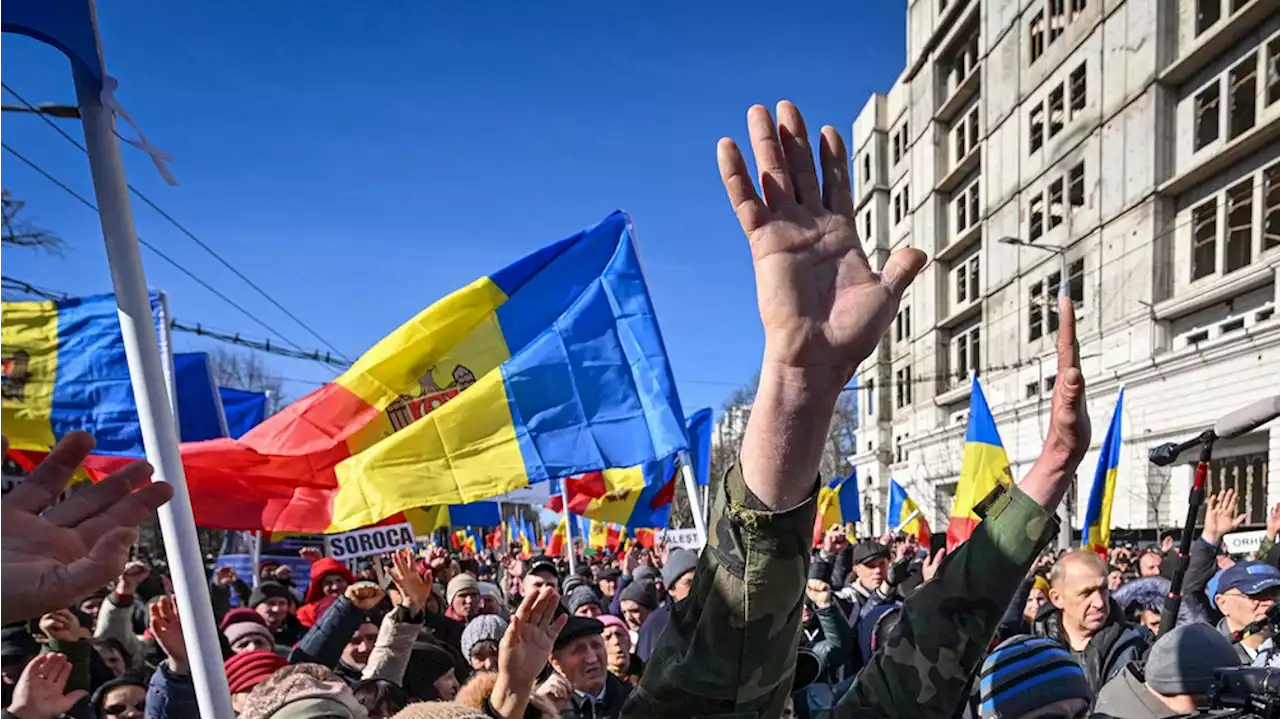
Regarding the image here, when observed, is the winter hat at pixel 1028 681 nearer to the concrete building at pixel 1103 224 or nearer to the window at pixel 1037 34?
the concrete building at pixel 1103 224

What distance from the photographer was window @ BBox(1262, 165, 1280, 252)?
74.9 feet

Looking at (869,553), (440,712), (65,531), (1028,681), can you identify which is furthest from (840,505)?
(65,531)

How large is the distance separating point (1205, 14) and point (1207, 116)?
2.70m

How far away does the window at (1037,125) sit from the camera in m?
33.4

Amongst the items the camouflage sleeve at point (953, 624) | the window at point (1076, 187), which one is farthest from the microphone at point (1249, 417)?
the window at point (1076, 187)

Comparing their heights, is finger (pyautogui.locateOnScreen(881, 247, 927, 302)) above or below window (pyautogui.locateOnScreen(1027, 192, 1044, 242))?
below

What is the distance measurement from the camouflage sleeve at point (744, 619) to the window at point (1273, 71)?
2680 cm

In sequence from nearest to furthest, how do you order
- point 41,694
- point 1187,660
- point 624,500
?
point 1187,660 → point 41,694 → point 624,500

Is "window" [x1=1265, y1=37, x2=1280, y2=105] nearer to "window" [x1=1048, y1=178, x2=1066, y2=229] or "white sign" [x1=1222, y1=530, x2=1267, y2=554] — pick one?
"window" [x1=1048, y1=178, x2=1066, y2=229]

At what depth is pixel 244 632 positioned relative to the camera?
4.71 metres

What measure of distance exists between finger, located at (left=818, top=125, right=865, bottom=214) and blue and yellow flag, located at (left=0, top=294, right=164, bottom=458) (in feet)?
19.5

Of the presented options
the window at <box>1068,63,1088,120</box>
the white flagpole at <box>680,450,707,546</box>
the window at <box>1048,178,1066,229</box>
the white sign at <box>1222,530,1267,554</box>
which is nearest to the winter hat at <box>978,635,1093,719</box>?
the white flagpole at <box>680,450,707,546</box>

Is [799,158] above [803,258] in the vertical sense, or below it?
above

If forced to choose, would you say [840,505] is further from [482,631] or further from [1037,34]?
[1037,34]
